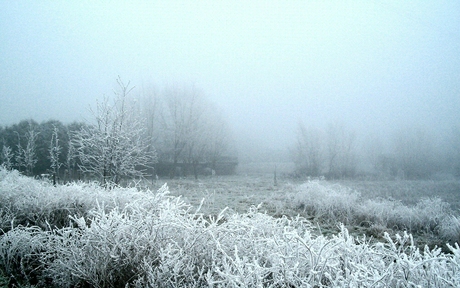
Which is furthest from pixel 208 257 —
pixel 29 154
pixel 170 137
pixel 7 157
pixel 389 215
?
pixel 170 137

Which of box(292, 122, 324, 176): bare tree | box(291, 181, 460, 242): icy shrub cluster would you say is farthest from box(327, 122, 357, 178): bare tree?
box(291, 181, 460, 242): icy shrub cluster

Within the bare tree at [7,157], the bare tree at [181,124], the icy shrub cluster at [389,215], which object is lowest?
the icy shrub cluster at [389,215]

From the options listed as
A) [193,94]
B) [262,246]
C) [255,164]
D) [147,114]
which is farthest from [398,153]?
[262,246]

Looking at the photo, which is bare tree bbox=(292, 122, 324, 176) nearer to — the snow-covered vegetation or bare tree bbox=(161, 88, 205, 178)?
bare tree bbox=(161, 88, 205, 178)

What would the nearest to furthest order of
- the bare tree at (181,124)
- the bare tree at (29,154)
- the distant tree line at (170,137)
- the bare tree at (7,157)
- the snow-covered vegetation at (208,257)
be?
the snow-covered vegetation at (208,257), the bare tree at (7,157), the bare tree at (29,154), the distant tree line at (170,137), the bare tree at (181,124)

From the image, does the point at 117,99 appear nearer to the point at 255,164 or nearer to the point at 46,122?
the point at 46,122

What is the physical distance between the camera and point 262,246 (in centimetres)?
242

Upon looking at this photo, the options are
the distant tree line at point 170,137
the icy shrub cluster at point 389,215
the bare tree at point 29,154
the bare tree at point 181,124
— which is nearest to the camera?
the icy shrub cluster at point 389,215

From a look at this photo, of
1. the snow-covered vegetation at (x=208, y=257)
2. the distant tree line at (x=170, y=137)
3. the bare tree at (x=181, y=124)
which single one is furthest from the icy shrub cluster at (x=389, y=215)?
the bare tree at (x=181, y=124)

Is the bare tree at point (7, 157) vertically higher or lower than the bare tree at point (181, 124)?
lower

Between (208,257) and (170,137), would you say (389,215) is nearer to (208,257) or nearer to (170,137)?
(208,257)

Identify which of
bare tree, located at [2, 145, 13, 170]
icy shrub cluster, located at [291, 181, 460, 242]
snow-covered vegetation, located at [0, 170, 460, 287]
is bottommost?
icy shrub cluster, located at [291, 181, 460, 242]

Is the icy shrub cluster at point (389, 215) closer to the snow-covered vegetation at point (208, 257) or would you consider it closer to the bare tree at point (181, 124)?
the snow-covered vegetation at point (208, 257)

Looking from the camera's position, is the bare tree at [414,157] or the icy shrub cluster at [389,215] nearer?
the icy shrub cluster at [389,215]
